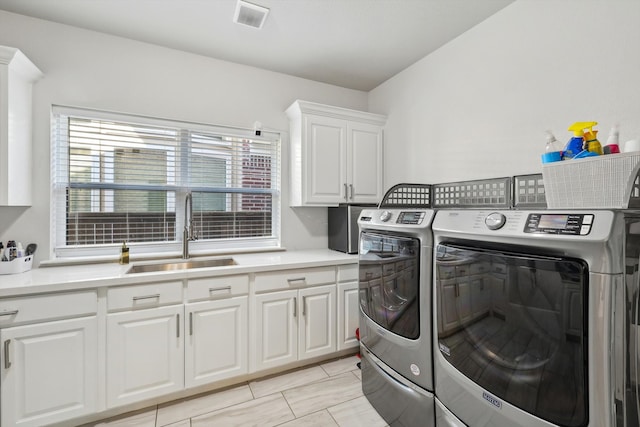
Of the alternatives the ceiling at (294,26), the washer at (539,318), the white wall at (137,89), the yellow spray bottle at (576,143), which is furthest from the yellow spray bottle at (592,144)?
the white wall at (137,89)

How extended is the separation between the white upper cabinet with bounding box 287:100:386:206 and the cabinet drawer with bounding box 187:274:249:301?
3.17 ft

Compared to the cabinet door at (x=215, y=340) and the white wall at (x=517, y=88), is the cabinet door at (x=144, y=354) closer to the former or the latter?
the cabinet door at (x=215, y=340)

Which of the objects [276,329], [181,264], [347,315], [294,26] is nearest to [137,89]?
[294,26]

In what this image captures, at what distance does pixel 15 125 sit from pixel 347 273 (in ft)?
8.32

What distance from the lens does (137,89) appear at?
239cm

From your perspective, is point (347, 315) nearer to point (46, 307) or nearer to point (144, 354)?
point (144, 354)

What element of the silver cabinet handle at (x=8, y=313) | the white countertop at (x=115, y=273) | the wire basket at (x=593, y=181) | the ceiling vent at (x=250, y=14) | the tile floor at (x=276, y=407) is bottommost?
the tile floor at (x=276, y=407)

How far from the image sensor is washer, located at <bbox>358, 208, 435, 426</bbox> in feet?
4.72

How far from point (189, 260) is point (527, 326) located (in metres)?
2.34

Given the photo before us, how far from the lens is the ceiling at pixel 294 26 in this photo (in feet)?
6.48

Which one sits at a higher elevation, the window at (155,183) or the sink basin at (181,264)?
the window at (155,183)

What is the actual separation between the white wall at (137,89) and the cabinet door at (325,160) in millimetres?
327

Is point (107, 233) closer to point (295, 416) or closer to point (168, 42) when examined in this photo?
point (168, 42)

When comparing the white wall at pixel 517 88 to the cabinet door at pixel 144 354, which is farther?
the cabinet door at pixel 144 354
